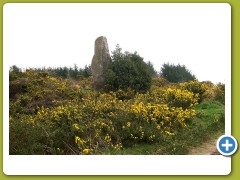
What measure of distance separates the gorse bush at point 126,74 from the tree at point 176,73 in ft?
16.6

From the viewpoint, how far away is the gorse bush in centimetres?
1470

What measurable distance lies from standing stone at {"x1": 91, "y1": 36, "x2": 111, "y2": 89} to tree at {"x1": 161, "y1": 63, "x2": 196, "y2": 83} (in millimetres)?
5716

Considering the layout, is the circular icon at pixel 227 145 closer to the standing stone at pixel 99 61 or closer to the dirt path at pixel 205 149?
the dirt path at pixel 205 149

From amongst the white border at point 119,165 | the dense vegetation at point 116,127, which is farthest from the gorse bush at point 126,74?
the white border at point 119,165

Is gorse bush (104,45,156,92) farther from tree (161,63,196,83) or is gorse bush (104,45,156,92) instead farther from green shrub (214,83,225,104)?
tree (161,63,196,83)

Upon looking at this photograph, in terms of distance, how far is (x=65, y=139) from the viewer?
7.90 meters

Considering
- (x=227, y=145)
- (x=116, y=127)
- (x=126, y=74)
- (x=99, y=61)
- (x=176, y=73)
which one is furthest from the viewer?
(x=176, y=73)

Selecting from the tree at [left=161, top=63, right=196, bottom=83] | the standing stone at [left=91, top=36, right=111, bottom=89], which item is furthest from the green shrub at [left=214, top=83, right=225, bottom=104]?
the tree at [left=161, top=63, right=196, bottom=83]

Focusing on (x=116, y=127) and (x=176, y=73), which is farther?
(x=176, y=73)

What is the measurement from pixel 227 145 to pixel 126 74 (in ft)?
31.9

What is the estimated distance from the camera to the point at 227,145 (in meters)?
5.34

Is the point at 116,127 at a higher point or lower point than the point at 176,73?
lower

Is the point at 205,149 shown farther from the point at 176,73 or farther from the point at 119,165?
the point at 176,73

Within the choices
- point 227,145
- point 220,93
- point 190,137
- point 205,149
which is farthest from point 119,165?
point 220,93
